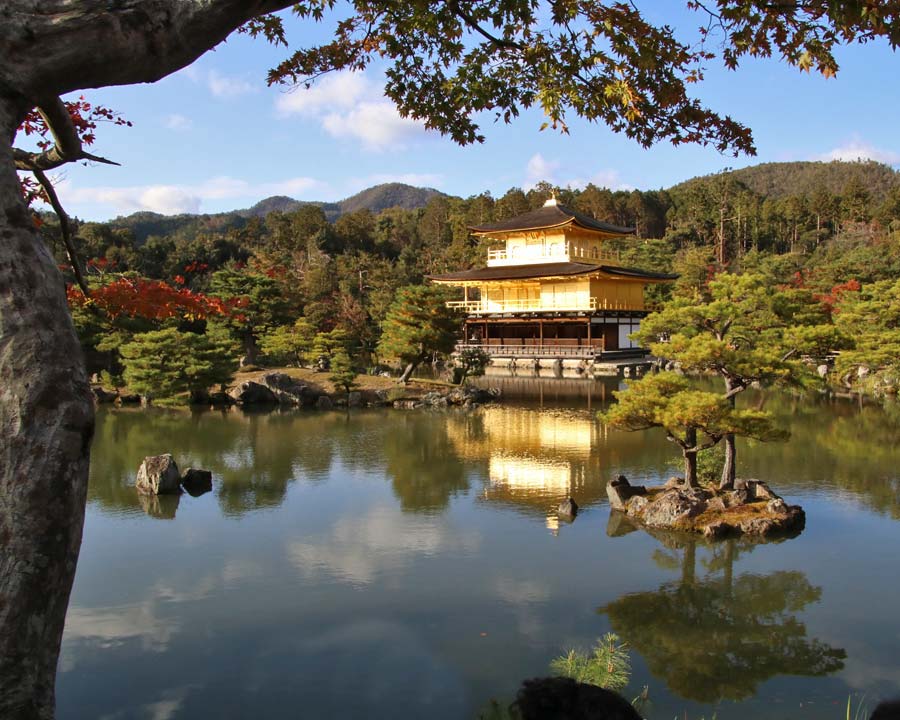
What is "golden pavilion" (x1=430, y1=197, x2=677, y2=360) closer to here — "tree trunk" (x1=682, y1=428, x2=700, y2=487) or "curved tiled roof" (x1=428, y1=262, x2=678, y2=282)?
"curved tiled roof" (x1=428, y1=262, x2=678, y2=282)

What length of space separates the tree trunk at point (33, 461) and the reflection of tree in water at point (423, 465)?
21.2 ft

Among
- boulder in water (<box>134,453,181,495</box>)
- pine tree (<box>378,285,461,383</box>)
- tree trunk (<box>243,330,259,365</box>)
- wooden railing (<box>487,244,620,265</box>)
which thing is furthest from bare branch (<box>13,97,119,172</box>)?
wooden railing (<box>487,244,620,265</box>)

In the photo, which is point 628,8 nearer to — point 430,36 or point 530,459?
point 430,36

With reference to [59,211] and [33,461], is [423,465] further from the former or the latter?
[33,461]

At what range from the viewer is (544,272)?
27109 millimetres

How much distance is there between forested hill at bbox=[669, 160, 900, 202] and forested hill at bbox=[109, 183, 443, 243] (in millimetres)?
35793

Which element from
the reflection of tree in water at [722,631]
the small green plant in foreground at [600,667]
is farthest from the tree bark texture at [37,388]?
the reflection of tree in water at [722,631]

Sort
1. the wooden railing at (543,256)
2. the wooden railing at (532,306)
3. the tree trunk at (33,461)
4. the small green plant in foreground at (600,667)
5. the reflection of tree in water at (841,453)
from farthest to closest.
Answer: the wooden railing at (543,256) < the wooden railing at (532,306) < the reflection of tree in water at (841,453) < the small green plant in foreground at (600,667) < the tree trunk at (33,461)

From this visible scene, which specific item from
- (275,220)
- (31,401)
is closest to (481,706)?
(31,401)

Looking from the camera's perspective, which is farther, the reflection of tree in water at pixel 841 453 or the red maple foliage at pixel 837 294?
the red maple foliage at pixel 837 294

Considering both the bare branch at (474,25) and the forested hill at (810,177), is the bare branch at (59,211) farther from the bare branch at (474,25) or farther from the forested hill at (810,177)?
the forested hill at (810,177)

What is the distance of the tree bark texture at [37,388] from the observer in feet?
5.57

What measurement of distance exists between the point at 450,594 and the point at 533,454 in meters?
5.45

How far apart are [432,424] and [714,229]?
120 ft
